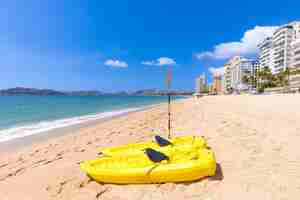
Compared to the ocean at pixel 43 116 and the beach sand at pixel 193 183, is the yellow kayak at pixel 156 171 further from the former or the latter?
the ocean at pixel 43 116

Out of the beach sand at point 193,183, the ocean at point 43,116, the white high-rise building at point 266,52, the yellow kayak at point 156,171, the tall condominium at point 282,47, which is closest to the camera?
the beach sand at point 193,183

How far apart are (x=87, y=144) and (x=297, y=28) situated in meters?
87.5

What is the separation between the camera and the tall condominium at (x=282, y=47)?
65.9m

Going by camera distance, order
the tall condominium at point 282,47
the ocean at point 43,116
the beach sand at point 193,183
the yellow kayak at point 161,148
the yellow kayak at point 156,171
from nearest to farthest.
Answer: the beach sand at point 193,183
the yellow kayak at point 156,171
the yellow kayak at point 161,148
the ocean at point 43,116
the tall condominium at point 282,47

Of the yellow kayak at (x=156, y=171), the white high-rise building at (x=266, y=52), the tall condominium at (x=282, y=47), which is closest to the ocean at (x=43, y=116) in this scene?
the yellow kayak at (x=156, y=171)

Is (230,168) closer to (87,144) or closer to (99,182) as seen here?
(99,182)

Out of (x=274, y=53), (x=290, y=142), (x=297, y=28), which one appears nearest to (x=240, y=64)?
(x=274, y=53)

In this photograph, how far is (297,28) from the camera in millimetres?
66250

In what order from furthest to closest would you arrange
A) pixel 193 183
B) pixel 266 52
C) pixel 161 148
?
pixel 266 52 < pixel 161 148 < pixel 193 183

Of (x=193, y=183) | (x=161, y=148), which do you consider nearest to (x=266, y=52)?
(x=161, y=148)

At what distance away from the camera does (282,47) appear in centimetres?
6888

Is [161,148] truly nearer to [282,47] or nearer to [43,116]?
[43,116]

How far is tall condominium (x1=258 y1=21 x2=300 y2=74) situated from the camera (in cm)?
6594

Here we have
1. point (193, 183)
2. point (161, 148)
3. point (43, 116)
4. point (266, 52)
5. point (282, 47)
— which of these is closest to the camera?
point (193, 183)
